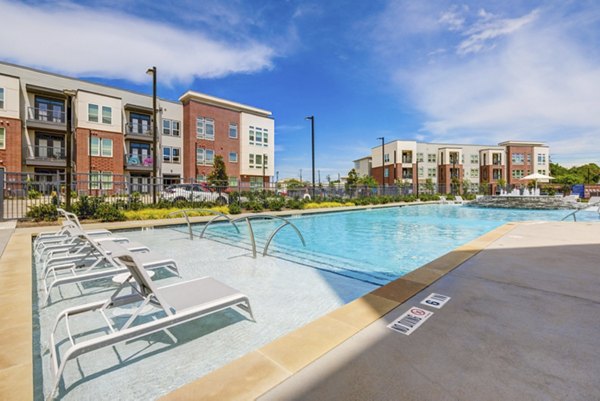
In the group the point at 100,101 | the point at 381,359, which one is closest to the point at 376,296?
the point at 381,359

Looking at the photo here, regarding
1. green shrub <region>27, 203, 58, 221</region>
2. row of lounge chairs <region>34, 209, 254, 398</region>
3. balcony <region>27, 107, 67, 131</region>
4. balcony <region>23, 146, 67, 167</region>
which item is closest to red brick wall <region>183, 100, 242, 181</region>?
balcony <region>23, 146, 67, 167</region>

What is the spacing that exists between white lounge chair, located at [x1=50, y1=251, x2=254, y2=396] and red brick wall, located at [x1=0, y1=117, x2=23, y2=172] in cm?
3030

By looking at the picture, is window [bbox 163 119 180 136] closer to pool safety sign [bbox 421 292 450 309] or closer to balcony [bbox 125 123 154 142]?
balcony [bbox 125 123 154 142]

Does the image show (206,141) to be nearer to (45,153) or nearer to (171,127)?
(171,127)

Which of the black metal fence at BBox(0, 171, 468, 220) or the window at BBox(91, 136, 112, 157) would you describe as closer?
the black metal fence at BBox(0, 171, 468, 220)

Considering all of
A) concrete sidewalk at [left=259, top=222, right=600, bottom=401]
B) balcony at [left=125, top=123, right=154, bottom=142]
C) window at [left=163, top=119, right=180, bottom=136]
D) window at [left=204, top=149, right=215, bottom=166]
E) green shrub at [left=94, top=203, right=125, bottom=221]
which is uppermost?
window at [left=163, top=119, right=180, bottom=136]

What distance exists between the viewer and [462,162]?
59.8m

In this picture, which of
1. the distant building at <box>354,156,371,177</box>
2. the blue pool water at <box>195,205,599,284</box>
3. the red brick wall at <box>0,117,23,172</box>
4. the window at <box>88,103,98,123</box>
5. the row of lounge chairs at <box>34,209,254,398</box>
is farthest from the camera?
the distant building at <box>354,156,371,177</box>

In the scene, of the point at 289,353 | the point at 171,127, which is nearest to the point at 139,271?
the point at 289,353

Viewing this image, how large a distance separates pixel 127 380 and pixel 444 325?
2936 millimetres

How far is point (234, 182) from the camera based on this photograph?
122 feet

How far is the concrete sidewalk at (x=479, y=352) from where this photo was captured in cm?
192

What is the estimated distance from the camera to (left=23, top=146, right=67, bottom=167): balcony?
2552cm

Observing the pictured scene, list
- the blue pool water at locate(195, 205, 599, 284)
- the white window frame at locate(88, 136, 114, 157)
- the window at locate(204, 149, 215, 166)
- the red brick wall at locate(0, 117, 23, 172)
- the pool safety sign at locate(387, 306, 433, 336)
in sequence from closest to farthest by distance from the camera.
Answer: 1. the pool safety sign at locate(387, 306, 433, 336)
2. the blue pool water at locate(195, 205, 599, 284)
3. the red brick wall at locate(0, 117, 23, 172)
4. the white window frame at locate(88, 136, 114, 157)
5. the window at locate(204, 149, 215, 166)
